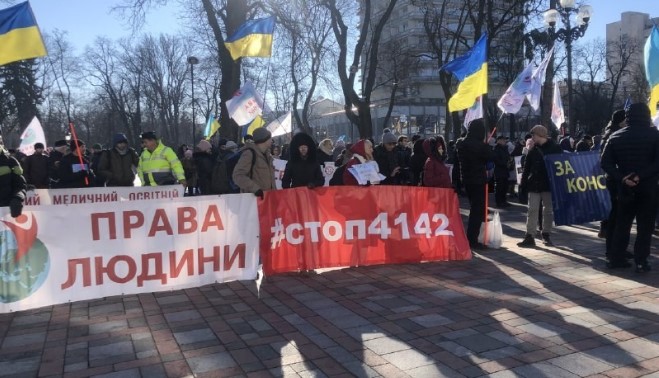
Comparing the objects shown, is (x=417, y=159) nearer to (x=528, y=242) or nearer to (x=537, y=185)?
(x=537, y=185)

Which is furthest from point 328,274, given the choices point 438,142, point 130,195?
point 130,195

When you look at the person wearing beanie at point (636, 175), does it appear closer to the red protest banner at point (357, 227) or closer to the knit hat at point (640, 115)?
the knit hat at point (640, 115)

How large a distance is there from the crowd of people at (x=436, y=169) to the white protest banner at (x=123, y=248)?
1.13ft

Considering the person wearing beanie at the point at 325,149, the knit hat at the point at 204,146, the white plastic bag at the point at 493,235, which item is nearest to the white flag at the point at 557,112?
the person wearing beanie at the point at 325,149

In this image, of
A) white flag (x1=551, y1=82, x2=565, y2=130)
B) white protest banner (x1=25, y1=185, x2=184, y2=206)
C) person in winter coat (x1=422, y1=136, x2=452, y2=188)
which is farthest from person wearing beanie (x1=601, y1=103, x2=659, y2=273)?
white flag (x1=551, y1=82, x2=565, y2=130)

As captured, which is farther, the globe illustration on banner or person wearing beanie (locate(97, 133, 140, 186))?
person wearing beanie (locate(97, 133, 140, 186))

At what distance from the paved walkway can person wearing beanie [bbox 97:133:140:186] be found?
3318mm

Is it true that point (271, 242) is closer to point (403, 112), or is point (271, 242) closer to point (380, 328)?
point (380, 328)

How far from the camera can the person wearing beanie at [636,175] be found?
6117mm

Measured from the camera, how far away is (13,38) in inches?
267

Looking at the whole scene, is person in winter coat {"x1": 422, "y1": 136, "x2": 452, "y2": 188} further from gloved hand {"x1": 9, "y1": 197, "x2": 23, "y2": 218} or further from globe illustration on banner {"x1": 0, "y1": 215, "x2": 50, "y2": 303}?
gloved hand {"x1": 9, "y1": 197, "x2": 23, "y2": 218}

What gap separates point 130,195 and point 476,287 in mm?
5146

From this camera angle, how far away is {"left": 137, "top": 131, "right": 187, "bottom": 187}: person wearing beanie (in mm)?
8172

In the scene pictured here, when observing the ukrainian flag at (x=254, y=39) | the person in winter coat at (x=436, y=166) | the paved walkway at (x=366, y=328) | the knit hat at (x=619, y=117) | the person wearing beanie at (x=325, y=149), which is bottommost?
the paved walkway at (x=366, y=328)
